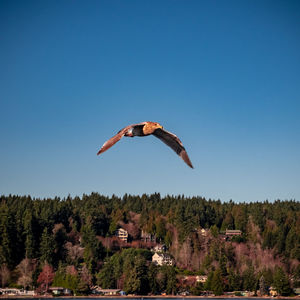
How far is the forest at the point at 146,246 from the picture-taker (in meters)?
99.2

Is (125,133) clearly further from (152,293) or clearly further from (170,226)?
(170,226)

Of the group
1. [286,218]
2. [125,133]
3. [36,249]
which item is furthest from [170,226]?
[125,133]

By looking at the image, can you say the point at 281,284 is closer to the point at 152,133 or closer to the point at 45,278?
the point at 45,278

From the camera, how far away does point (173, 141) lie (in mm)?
22094

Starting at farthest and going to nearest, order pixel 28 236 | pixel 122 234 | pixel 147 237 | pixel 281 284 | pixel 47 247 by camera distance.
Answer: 1. pixel 147 237
2. pixel 122 234
3. pixel 28 236
4. pixel 47 247
5. pixel 281 284

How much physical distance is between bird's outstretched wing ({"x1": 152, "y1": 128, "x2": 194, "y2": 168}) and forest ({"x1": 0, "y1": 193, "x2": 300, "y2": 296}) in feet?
241

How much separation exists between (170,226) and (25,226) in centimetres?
4054

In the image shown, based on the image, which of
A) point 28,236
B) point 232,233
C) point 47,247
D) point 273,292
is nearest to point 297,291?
point 273,292

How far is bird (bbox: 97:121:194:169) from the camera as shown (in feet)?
62.3

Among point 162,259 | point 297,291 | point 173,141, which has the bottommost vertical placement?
point 297,291

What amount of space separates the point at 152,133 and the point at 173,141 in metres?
1.06

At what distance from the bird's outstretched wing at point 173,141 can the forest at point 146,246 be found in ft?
241

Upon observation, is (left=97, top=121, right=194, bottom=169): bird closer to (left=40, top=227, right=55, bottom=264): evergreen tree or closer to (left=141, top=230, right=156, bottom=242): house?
(left=40, top=227, right=55, bottom=264): evergreen tree

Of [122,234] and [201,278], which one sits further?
[122,234]
